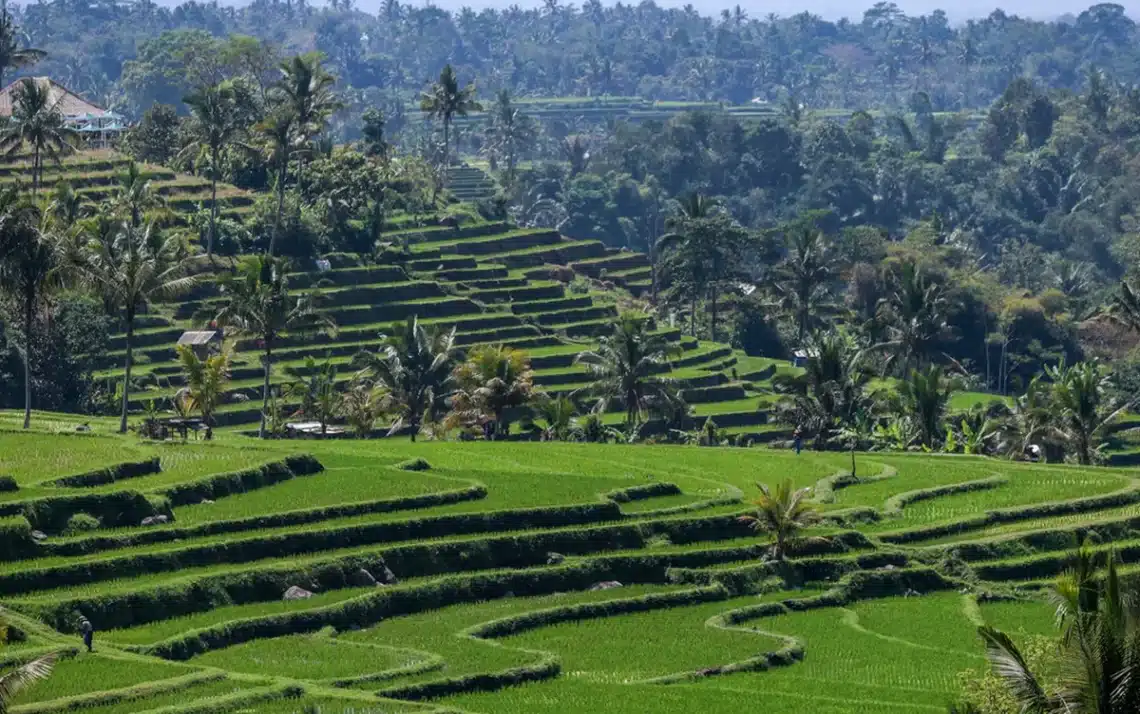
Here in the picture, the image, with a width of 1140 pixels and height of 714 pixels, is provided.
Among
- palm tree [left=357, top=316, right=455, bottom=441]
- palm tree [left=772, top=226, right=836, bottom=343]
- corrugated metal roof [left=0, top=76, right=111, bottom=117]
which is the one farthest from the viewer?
corrugated metal roof [left=0, top=76, right=111, bottom=117]

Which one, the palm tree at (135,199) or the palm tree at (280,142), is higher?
the palm tree at (280,142)

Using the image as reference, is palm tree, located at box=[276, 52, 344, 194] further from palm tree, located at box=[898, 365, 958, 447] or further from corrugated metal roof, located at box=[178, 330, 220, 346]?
palm tree, located at box=[898, 365, 958, 447]

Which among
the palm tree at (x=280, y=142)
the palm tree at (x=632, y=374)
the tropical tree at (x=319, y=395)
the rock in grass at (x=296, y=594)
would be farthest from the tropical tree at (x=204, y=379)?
the palm tree at (x=280, y=142)

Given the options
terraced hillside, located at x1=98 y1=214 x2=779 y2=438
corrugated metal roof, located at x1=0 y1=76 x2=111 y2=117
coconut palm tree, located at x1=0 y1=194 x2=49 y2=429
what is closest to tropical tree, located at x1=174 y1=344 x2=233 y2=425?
coconut palm tree, located at x1=0 y1=194 x2=49 y2=429

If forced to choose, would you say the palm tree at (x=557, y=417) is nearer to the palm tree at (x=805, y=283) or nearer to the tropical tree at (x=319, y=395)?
the tropical tree at (x=319, y=395)

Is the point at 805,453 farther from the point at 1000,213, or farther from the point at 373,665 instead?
the point at 1000,213

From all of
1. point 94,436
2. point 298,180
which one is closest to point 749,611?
point 94,436

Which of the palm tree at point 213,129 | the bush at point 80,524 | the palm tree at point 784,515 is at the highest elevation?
the palm tree at point 213,129
